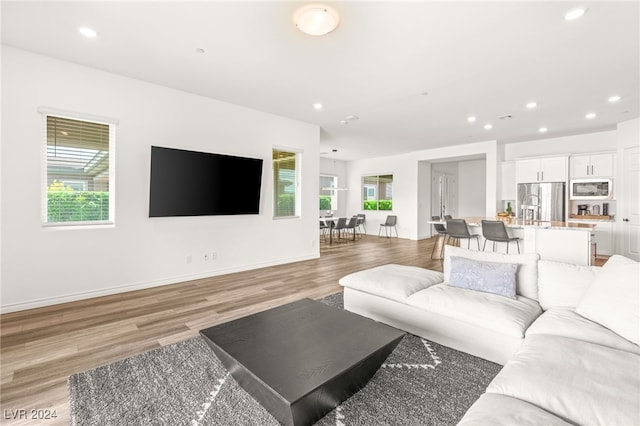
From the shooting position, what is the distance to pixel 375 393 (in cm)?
190

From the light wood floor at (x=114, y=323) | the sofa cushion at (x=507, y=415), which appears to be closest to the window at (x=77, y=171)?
the light wood floor at (x=114, y=323)

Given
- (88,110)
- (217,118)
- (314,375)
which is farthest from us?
(217,118)

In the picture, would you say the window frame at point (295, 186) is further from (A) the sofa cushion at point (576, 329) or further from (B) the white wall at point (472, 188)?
(B) the white wall at point (472, 188)

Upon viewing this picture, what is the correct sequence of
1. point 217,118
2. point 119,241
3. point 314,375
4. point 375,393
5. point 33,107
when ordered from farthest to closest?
point 217,118, point 119,241, point 33,107, point 375,393, point 314,375

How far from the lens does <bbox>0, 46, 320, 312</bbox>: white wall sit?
326cm

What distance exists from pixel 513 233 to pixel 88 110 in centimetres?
676

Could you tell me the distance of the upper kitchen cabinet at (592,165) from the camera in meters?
6.52

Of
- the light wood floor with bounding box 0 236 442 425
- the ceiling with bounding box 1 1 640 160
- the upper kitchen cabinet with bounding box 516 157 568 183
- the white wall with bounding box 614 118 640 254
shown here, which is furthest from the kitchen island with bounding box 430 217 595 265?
the upper kitchen cabinet with bounding box 516 157 568 183

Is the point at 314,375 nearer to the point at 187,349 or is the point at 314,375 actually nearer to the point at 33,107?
the point at 187,349

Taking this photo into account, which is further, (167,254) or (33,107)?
(167,254)

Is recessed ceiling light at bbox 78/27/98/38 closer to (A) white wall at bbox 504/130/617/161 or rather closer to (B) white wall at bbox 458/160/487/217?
(A) white wall at bbox 504/130/617/161

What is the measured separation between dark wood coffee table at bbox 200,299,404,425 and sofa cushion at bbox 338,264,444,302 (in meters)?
0.66

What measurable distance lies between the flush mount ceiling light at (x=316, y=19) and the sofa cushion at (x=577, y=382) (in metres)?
2.80

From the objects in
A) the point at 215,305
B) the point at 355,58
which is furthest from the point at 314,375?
the point at 355,58
